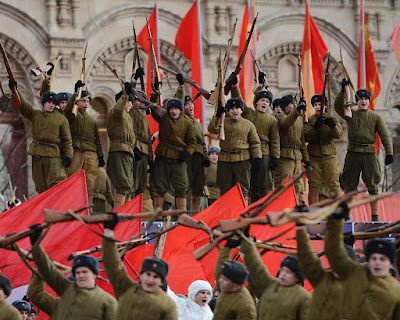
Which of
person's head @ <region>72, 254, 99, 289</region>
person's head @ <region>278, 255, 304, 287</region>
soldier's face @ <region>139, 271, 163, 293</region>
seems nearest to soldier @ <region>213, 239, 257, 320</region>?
person's head @ <region>278, 255, 304, 287</region>

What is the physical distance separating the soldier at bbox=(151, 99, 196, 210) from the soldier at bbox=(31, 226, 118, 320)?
20.8 feet

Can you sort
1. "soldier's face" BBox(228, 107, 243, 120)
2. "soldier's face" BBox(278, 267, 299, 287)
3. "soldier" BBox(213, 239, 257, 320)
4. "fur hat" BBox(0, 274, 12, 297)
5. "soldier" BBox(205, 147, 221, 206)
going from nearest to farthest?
"soldier's face" BBox(278, 267, 299, 287) < "soldier" BBox(213, 239, 257, 320) < "fur hat" BBox(0, 274, 12, 297) < "soldier's face" BBox(228, 107, 243, 120) < "soldier" BBox(205, 147, 221, 206)

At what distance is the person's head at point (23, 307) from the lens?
1128 cm

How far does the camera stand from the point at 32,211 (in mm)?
13039

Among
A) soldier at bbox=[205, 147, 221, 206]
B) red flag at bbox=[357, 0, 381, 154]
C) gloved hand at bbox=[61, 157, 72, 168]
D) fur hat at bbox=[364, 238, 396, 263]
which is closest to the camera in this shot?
fur hat at bbox=[364, 238, 396, 263]

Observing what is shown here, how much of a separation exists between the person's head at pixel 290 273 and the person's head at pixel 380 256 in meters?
0.72

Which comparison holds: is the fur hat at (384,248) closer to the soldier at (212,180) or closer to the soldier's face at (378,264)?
the soldier's face at (378,264)

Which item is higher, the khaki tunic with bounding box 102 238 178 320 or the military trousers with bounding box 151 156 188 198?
the military trousers with bounding box 151 156 188 198

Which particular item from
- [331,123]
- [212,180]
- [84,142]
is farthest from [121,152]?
[212,180]

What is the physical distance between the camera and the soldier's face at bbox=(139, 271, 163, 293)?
350 inches

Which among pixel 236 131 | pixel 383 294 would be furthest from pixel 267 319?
pixel 236 131

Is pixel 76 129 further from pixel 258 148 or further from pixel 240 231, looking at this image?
pixel 240 231

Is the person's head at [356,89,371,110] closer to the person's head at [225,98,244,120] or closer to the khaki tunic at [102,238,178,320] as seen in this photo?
the person's head at [225,98,244,120]

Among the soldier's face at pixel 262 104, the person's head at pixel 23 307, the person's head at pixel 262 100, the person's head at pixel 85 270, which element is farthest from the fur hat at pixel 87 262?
the soldier's face at pixel 262 104
